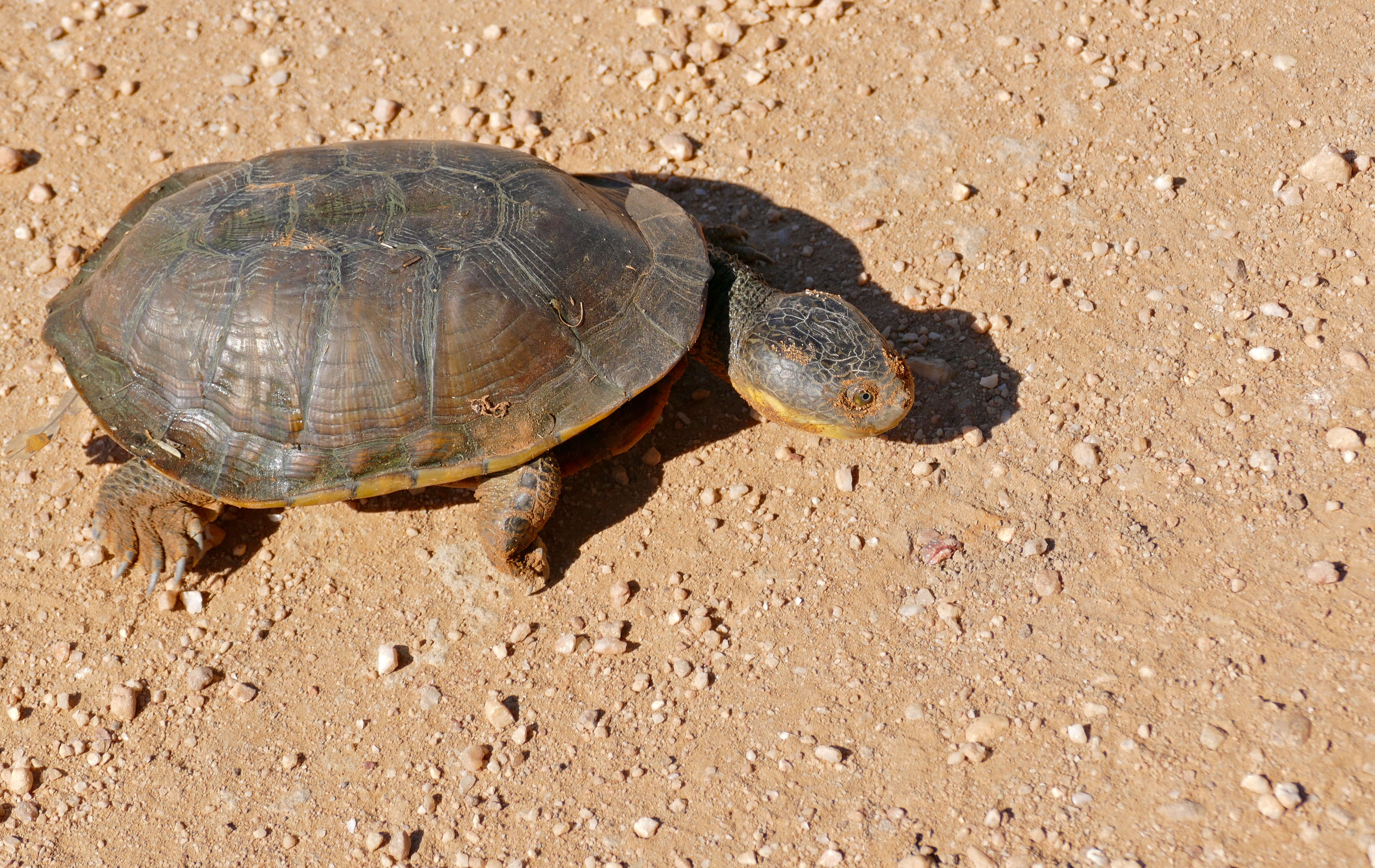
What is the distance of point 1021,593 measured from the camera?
411 cm

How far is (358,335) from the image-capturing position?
4180mm

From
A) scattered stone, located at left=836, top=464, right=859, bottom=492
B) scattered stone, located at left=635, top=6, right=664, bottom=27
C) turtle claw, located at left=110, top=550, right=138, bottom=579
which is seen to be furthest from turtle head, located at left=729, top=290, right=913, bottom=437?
turtle claw, located at left=110, top=550, right=138, bottom=579

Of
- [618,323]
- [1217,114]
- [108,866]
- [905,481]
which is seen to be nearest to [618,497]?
[618,323]

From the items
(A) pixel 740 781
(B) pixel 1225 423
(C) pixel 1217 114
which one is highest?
(C) pixel 1217 114

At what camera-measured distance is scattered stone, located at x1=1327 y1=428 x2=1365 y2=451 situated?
416cm

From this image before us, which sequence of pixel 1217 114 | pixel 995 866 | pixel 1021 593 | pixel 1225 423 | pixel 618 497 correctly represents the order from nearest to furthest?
pixel 995 866
pixel 1021 593
pixel 1225 423
pixel 618 497
pixel 1217 114

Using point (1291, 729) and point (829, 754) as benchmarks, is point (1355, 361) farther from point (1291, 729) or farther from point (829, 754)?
point (829, 754)

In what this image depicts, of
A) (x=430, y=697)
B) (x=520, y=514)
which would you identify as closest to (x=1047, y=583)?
(x=520, y=514)

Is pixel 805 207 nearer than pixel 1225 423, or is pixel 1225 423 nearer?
pixel 1225 423

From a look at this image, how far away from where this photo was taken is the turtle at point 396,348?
4.22 meters

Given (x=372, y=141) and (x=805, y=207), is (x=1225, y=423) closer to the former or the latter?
(x=805, y=207)

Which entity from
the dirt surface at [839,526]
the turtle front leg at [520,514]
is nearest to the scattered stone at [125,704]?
the dirt surface at [839,526]

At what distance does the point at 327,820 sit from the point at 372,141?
3.40m

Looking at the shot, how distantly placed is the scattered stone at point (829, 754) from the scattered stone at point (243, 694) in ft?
8.57
